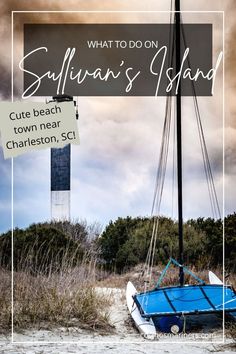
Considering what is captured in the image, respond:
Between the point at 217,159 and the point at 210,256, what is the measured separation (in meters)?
2.92

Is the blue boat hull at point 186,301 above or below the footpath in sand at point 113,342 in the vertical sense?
above

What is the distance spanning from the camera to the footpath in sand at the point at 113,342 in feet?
15.4

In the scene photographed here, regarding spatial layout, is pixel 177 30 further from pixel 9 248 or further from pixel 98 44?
pixel 9 248

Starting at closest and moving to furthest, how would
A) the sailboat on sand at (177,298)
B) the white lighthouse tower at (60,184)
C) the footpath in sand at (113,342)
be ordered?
1. the footpath in sand at (113,342)
2. the sailboat on sand at (177,298)
3. the white lighthouse tower at (60,184)

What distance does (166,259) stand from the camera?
32.2 ft

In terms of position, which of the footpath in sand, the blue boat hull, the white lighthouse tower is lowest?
the footpath in sand

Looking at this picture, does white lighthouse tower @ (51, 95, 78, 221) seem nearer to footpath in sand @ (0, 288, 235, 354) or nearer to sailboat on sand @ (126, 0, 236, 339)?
sailboat on sand @ (126, 0, 236, 339)

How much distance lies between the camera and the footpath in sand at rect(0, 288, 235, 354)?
470cm

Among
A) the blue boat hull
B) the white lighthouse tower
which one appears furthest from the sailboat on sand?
the white lighthouse tower

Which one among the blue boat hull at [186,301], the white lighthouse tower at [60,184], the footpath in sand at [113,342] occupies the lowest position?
the footpath in sand at [113,342]

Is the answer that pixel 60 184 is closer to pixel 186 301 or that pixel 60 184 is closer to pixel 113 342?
pixel 186 301

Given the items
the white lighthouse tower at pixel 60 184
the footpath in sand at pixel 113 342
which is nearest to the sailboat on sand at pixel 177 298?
the footpath in sand at pixel 113 342

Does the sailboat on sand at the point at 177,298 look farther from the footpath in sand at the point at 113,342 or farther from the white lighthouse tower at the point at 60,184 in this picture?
the white lighthouse tower at the point at 60,184

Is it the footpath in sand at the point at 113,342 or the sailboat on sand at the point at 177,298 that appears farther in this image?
the sailboat on sand at the point at 177,298
